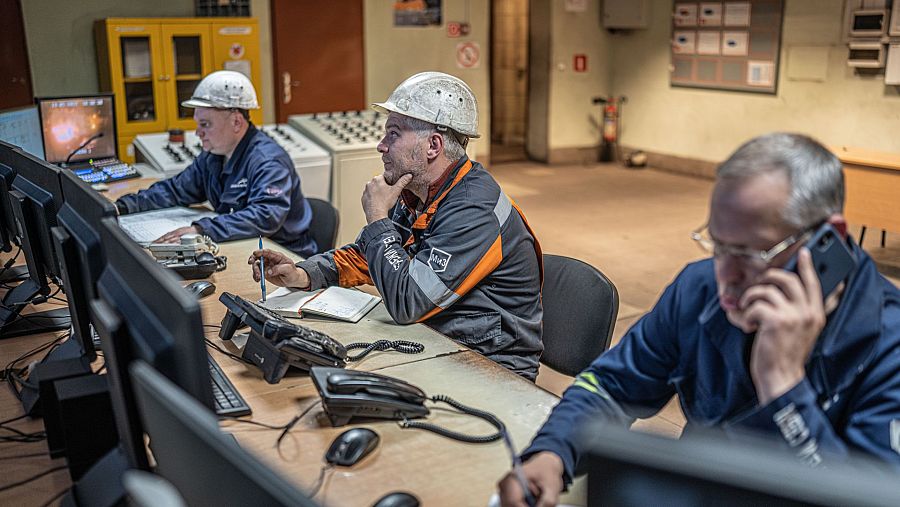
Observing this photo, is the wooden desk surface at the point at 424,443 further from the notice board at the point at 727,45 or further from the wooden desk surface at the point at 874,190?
the notice board at the point at 727,45

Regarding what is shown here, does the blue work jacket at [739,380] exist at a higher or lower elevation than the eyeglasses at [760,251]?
lower

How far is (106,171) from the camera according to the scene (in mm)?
4258

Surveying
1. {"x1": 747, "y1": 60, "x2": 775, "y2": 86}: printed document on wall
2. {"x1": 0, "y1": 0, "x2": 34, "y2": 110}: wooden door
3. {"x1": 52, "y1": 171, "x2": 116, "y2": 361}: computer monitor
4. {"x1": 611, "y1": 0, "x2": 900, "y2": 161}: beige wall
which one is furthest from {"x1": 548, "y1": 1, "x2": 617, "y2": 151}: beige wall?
{"x1": 52, "y1": 171, "x2": 116, "y2": 361}: computer monitor

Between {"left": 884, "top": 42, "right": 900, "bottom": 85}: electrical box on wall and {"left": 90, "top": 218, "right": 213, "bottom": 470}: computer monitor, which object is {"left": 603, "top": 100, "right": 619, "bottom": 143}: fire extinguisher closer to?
{"left": 884, "top": 42, "right": 900, "bottom": 85}: electrical box on wall

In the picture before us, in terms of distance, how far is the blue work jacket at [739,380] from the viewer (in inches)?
47.7

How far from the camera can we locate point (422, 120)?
7.83ft

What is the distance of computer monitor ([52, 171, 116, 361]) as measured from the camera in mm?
1482

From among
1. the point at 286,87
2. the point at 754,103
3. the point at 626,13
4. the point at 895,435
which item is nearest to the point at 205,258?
the point at 895,435

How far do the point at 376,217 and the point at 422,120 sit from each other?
314 millimetres

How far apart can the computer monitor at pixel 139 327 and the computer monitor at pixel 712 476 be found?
21.1 inches

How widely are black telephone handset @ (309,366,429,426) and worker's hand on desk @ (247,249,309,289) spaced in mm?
796

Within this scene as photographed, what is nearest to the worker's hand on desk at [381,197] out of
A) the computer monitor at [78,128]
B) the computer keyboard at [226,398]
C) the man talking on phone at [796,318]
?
the computer keyboard at [226,398]

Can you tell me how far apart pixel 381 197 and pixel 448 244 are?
1.13 feet

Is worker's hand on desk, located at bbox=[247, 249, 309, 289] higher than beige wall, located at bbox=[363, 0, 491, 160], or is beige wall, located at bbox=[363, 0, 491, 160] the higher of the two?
beige wall, located at bbox=[363, 0, 491, 160]
